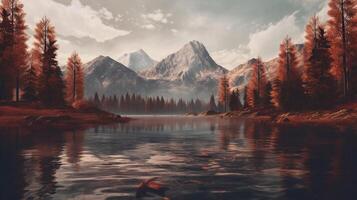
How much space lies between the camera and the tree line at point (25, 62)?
154 feet

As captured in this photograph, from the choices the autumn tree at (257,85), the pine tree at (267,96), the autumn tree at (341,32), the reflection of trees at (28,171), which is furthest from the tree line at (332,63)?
the reflection of trees at (28,171)

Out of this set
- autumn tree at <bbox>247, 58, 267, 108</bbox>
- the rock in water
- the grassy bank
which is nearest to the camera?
the rock in water

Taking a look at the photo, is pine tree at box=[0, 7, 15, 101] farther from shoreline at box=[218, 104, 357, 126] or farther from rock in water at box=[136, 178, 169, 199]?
rock in water at box=[136, 178, 169, 199]

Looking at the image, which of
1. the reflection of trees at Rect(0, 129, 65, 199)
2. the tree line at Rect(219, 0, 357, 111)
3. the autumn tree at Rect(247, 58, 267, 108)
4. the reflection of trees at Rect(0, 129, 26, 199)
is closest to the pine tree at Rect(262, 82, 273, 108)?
the autumn tree at Rect(247, 58, 267, 108)

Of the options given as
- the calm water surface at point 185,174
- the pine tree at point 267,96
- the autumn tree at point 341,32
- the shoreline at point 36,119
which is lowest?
the calm water surface at point 185,174

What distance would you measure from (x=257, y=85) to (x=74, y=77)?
49954 millimetres

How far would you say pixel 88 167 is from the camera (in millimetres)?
10930

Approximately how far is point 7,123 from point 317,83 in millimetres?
42430

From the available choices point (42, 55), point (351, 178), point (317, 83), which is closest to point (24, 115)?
point (42, 55)

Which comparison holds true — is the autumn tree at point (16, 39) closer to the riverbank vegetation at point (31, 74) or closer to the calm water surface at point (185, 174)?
the riverbank vegetation at point (31, 74)

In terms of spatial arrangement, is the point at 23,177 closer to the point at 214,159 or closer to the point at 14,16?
the point at 214,159

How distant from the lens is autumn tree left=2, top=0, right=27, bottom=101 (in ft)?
154

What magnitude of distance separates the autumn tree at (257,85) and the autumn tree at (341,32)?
130 feet

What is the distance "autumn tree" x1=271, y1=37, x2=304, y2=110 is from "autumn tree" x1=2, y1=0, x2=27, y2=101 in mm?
45846
